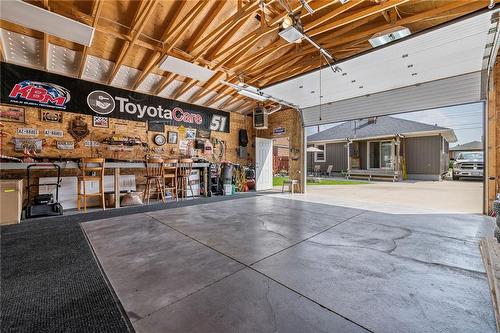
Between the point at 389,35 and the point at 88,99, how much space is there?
284 inches

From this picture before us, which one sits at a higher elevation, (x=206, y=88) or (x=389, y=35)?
(x=206, y=88)

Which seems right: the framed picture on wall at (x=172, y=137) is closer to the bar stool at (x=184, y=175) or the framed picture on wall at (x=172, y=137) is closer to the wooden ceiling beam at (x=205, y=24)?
the bar stool at (x=184, y=175)

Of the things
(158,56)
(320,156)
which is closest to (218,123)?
(158,56)

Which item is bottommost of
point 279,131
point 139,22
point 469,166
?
point 469,166

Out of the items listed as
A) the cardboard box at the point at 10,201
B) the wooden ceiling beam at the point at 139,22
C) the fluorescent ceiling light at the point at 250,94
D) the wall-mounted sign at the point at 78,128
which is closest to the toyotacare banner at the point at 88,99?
the wall-mounted sign at the point at 78,128

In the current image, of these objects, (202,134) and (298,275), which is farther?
(202,134)

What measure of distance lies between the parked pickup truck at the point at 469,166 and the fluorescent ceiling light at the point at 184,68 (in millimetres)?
15083

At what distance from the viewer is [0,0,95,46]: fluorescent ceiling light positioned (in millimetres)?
2994

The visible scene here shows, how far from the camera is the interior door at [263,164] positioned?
9.03m

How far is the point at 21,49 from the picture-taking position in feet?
14.3

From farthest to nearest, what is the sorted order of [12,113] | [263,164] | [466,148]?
[466,148] < [263,164] < [12,113]

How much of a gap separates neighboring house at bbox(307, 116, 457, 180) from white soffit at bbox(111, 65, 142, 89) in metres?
13.4

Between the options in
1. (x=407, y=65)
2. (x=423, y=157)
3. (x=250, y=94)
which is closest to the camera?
(x=407, y=65)

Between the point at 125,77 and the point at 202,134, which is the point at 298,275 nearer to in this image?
the point at 125,77
